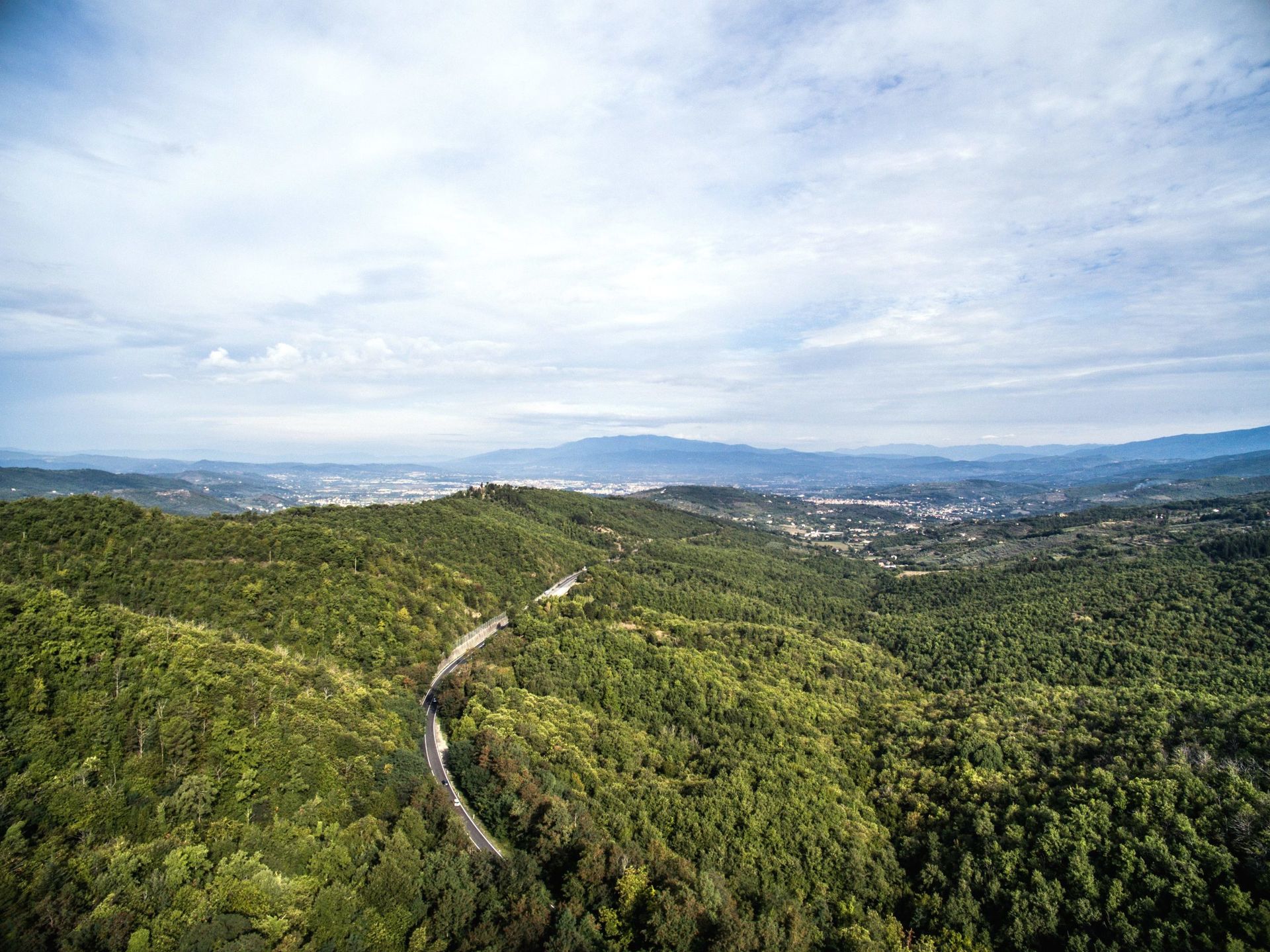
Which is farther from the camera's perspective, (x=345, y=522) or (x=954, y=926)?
(x=345, y=522)

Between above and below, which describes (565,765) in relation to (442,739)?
below

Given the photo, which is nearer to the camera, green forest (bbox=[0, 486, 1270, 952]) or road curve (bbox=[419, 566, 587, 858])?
green forest (bbox=[0, 486, 1270, 952])

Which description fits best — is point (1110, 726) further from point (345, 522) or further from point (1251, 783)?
point (345, 522)

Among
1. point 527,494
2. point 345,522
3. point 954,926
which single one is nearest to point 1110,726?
point 954,926

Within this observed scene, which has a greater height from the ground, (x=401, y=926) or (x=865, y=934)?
(x=401, y=926)

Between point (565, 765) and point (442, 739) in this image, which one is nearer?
point (565, 765)
